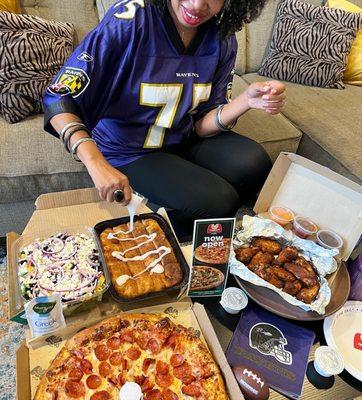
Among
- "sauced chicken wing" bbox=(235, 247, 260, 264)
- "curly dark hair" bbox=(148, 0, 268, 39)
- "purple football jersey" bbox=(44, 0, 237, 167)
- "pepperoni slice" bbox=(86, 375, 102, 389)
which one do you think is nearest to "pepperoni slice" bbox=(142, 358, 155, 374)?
"pepperoni slice" bbox=(86, 375, 102, 389)

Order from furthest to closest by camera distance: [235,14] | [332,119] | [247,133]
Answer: [332,119], [247,133], [235,14]

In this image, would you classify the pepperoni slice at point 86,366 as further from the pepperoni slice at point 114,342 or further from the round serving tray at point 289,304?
the round serving tray at point 289,304

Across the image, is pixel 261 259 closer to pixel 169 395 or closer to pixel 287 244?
pixel 287 244

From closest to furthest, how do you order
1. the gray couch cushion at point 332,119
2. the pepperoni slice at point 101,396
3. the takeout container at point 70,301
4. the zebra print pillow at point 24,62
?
the pepperoni slice at point 101,396 → the takeout container at point 70,301 → the zebra print pillow at point 24,62 → the gray couch cushion at point 332,119

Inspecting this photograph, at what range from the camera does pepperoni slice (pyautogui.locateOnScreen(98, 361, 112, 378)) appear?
0.87m

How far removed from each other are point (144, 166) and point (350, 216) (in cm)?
72

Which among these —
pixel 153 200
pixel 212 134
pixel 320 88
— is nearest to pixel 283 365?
pixel 153 200

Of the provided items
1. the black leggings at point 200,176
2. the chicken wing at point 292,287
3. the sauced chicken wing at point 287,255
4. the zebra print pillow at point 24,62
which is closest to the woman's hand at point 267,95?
the black leggings at point 200,176

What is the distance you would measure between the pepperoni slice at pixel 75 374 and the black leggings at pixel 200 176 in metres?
0.63

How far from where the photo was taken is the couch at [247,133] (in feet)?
4.73

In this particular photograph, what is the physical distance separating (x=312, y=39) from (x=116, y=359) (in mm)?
1905

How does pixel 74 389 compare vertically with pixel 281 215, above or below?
below

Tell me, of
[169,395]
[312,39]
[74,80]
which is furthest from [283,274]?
→ [312,39]

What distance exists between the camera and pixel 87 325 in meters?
0.94
